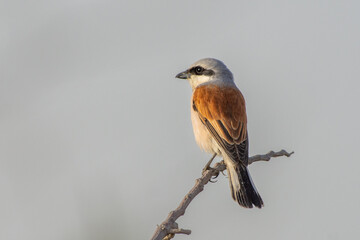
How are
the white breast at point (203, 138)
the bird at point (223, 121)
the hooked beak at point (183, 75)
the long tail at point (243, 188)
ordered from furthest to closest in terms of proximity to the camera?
the hooked beak at point (183, 75) < the white breast at point (203, 138) < the bird at point (223, 121) < the long tail at point (243, 188)

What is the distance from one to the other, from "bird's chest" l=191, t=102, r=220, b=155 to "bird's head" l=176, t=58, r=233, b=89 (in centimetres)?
61

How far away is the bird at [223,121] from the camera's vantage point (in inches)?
167

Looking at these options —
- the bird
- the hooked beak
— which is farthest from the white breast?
the hooked beak

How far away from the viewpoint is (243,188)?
4.20 metres

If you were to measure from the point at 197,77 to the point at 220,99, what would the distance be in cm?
69

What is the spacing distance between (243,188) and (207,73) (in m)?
1.60

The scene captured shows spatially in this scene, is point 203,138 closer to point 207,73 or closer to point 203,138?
point 203,138

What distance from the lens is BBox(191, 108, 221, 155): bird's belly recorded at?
4697 millimetres

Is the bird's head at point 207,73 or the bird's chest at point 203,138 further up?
the bird's head at point 207,73

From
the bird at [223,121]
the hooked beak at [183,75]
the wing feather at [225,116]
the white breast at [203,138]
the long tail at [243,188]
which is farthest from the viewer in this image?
the hooked beak at [183,75]

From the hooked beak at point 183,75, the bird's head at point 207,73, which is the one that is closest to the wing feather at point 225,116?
the bird's head at point 207,73

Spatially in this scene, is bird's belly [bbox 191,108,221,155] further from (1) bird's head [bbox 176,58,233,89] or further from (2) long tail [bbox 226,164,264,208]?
(1) bird's head [bbox 176,58,233,89]

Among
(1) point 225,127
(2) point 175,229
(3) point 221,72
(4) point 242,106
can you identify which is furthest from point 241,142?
(2) point 175,229

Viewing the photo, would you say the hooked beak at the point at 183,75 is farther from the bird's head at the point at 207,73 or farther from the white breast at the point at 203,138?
the white breast at the point at 203,138
